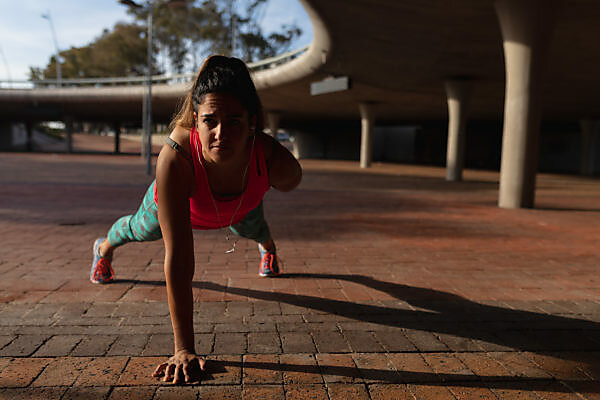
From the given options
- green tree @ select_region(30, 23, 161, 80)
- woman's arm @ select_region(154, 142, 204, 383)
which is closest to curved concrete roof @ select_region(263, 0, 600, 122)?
woman's arm @ select_region(154, 142, 204, 383)

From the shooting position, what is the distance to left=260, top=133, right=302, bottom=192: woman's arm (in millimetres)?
2695

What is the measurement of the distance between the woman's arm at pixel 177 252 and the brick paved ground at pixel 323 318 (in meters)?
0.12

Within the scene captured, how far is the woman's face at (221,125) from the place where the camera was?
221cm

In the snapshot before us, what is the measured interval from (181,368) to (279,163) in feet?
4.10

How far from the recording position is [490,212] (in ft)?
29.8

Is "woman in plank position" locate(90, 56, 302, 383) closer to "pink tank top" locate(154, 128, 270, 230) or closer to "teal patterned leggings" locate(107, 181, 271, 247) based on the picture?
"pink tank top" locate(154, 128, 270, 230)

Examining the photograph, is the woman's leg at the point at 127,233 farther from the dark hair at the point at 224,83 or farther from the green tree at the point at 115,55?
the green tree at the point at 115,55

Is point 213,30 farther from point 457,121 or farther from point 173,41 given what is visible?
point 457,121

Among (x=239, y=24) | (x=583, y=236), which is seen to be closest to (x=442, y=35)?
(x=583, y=236)

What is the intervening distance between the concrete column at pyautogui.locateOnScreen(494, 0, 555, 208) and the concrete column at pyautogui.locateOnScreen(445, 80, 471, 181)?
9.32m

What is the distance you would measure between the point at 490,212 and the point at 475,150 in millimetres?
38706

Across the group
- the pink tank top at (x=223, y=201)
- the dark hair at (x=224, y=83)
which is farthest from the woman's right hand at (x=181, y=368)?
the dark hair at (x=224, y=83)

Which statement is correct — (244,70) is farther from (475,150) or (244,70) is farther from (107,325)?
(475,150)

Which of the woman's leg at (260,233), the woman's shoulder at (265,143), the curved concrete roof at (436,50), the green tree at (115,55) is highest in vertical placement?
the green tree at (115,55)
